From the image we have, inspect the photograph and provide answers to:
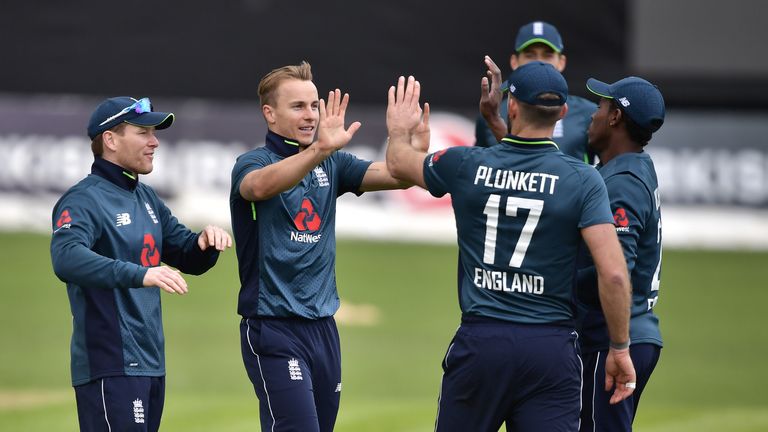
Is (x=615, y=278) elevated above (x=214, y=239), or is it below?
below

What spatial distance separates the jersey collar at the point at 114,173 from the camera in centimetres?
584

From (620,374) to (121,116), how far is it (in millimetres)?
2684

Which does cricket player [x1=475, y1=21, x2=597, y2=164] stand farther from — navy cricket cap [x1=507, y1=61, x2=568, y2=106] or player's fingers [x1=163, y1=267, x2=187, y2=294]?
player's fingers [x1=163, y1=267, x2=187, y2=294]

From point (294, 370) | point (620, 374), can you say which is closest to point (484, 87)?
point (620, 374)

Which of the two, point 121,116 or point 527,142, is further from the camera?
point 121,116

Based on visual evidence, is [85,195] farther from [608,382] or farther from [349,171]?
[608,382]

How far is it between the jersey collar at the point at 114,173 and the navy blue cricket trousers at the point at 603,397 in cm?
240

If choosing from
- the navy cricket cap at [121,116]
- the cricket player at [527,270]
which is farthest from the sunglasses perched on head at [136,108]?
the cricket player at [527,270]

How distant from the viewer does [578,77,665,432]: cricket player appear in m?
5.78

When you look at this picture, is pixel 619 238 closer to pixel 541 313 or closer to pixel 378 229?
pixel 541 313

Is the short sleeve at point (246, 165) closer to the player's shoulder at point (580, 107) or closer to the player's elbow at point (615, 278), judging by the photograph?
the player's elbow at point (615, 278)

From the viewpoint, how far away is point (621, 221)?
5637 millimetres

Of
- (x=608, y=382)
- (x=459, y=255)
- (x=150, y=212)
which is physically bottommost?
(x=608, y=382)

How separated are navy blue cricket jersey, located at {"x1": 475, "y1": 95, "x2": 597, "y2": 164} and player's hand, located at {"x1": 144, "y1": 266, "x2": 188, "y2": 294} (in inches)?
99.0
